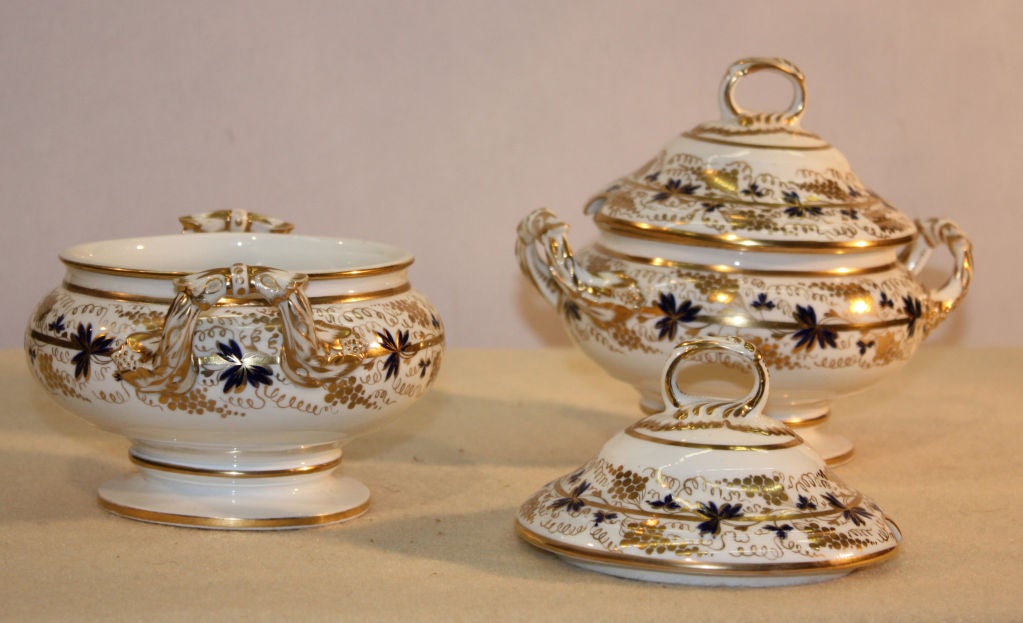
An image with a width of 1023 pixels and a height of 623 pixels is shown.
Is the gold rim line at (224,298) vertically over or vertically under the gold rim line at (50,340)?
over

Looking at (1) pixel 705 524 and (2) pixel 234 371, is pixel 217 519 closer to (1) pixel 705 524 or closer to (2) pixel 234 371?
(2) pixel 234 371

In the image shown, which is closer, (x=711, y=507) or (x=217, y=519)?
(x=711, y=507)

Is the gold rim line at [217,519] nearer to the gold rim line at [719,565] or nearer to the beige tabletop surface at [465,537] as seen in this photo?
the beige tabletop surface at [465,537]

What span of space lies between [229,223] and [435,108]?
2.48ft

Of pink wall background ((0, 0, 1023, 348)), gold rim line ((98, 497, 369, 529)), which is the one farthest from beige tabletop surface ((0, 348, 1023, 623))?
pink wall background ((0, 0, 1023, 348))

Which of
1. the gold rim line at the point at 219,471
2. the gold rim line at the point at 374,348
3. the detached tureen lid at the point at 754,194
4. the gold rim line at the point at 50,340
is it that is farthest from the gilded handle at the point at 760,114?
the gold rim line at the point at 50,340

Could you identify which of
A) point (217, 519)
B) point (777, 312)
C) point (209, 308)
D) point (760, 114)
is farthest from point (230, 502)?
point (760, 114)

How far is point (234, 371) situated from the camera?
0.94 m

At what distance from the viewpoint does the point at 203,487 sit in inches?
39.8

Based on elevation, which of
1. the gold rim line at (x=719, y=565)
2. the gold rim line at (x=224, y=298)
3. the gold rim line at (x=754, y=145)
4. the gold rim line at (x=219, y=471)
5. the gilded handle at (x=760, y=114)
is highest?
the gilded handle at (x=760, y=114)

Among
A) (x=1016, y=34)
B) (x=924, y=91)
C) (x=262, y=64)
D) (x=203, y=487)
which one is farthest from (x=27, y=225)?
(x=1016, y=34)

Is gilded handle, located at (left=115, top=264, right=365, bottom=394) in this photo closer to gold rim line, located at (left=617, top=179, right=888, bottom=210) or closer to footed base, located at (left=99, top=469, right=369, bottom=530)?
footed base, located at (left=99, top=469, right=369, bottom=530)

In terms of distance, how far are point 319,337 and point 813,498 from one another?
32 cm

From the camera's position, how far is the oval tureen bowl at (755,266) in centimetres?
113
